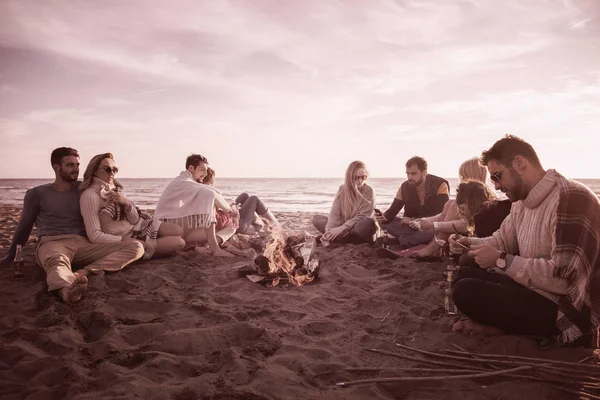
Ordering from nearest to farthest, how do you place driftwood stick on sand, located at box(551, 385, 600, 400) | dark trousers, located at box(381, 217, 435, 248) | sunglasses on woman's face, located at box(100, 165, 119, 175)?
driftwood stick on sand, located at box(551, 385, 600, 400) < sunglasses on woman's face, located at box(100, 165, 119, 175) < dark trousers, located at box(381, 217, 435, 248)

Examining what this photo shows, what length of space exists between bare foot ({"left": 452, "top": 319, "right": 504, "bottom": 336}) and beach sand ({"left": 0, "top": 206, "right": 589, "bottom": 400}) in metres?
0.09

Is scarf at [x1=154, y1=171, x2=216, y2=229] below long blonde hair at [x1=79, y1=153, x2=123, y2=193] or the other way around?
below

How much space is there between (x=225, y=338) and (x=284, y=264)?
2.03 m

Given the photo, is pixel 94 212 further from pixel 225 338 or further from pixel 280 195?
pixel 280 195

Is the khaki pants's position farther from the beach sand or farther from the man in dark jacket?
the man in dark jacket

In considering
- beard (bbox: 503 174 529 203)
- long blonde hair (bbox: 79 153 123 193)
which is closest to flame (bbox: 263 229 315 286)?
long blonde hair (bbox: 79 153 123 193)

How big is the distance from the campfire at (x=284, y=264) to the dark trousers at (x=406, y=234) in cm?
222

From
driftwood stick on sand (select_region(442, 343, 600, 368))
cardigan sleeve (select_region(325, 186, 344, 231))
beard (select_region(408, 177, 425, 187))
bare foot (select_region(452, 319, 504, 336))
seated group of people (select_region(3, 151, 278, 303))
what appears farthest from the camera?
cardigan sleeve (select_region(325, 186, 344, 231))

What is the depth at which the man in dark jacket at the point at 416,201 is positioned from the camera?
699 centimetres

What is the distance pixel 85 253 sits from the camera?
17.1 feet

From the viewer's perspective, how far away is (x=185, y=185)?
665 cm

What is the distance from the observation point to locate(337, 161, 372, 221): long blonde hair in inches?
292

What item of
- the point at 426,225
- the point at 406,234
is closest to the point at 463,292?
the point at 426,225

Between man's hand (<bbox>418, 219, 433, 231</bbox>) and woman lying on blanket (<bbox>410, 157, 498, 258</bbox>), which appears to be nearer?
woman lying on blanket (<bbox>410, 157, 498, 258</bbox>)
